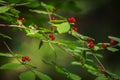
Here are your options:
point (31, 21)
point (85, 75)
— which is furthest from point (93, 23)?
point (31, 21)

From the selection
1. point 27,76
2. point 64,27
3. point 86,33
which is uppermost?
point 64,27

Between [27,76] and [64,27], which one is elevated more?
[64,27]

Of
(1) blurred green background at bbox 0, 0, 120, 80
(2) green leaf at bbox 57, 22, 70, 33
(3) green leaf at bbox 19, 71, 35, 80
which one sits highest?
(2) green leaf at bbox 57, 22, 70, 33

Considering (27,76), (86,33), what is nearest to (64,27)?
(27,76)

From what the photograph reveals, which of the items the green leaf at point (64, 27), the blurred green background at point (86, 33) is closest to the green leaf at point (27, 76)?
the green leaf at point (64, 27)

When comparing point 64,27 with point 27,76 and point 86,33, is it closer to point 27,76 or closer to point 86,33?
point 27,76

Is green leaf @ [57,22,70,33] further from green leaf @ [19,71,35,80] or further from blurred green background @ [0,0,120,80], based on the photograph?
blurred green background @ [0,0,120,80]

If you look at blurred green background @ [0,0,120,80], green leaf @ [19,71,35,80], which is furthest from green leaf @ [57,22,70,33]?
blurred green background @ [0,0,120,80]

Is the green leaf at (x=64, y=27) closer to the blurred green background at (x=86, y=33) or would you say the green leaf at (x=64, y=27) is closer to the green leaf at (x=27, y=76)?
the green leaf at (x=27, y=76)

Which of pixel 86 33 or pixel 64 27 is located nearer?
pixel 64 27

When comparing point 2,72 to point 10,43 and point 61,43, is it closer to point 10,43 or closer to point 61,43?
point 10,43

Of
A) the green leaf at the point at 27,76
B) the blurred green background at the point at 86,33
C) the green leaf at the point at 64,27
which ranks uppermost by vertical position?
the green leaf at the point at 64,27
